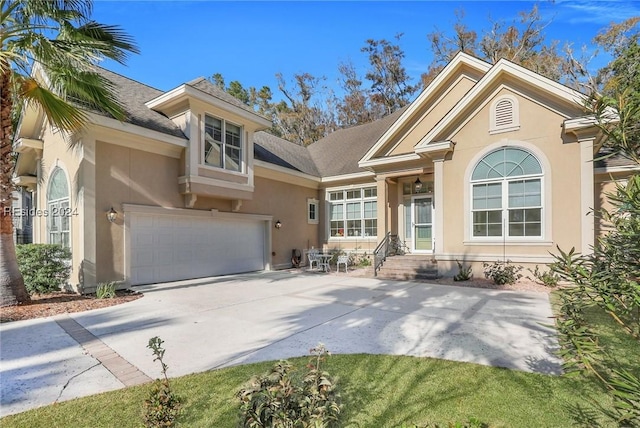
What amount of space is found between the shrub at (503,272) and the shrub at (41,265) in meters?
12.6

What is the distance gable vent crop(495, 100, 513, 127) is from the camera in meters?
10.1

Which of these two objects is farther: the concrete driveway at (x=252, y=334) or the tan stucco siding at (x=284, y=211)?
the tan stucco siding at (x=284, y=211)

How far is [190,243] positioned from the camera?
11.4 metres

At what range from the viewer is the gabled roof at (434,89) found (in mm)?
12156

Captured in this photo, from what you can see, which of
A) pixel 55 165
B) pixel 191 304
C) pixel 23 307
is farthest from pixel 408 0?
pixel 23 307

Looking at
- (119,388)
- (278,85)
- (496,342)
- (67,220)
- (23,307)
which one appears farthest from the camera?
(278,85)

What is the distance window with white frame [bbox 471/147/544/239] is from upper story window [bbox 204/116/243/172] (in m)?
8.64

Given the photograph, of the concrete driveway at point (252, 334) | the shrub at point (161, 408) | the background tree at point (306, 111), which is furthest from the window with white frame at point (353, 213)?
the background tree at point (306, 111)

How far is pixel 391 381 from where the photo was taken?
3.63 meters

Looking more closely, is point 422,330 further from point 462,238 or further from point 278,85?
point 278,85

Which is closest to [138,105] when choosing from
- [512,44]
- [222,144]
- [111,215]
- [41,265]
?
[222,144]

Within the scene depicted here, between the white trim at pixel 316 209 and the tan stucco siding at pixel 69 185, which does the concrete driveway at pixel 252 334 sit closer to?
the tan stucco siding at pixel 69 185

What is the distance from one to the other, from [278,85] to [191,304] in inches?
1156

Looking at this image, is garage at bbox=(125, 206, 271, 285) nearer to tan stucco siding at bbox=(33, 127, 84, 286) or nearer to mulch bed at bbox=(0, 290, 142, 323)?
tan stucco siding at bbox=(33, 127, 84, 286)
